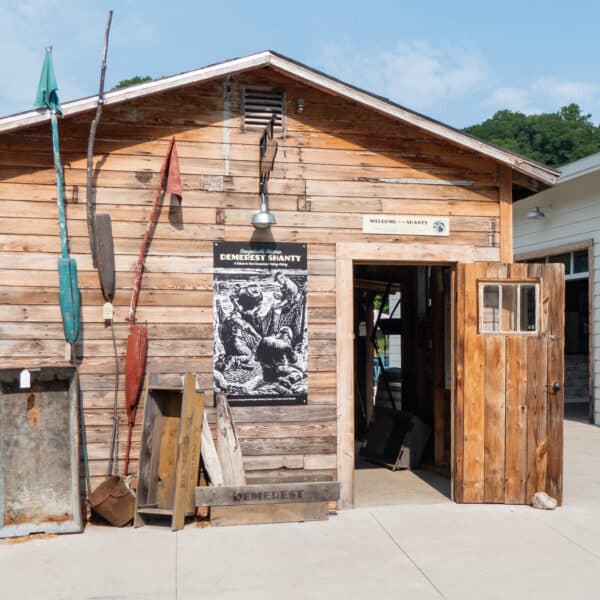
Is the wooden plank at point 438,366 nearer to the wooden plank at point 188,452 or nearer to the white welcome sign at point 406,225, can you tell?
the white welcome sign at point 406,225

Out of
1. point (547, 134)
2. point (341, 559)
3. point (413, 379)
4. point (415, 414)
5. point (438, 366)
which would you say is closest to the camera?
point (341, 559)

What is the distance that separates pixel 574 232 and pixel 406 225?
24.1 feet

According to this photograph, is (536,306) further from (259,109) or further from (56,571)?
(56,571)

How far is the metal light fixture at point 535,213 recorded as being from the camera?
13766 mm

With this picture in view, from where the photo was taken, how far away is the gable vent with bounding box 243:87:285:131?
6.70 m

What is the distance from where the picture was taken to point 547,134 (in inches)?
1854

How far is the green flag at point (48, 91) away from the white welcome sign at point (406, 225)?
9.81ft

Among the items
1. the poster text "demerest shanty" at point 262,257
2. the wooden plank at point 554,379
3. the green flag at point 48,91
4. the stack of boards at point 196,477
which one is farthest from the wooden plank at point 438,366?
the green flag at point 48,91

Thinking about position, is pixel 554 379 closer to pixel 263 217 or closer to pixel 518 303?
pixel 518 303

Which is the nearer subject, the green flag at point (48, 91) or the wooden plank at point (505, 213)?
the green flag at point (48, 91)

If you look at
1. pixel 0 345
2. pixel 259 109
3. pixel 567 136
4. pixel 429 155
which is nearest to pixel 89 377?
pixel 0 345

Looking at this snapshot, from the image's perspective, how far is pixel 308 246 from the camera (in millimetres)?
6715

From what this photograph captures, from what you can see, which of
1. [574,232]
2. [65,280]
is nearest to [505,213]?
[65,280]

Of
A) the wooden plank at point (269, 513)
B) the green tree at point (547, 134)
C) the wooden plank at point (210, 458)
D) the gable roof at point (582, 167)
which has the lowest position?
the wooden plank at point (269, 513)
